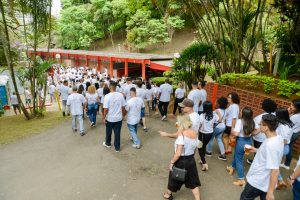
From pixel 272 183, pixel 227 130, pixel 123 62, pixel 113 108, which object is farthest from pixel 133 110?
pixel 123 62

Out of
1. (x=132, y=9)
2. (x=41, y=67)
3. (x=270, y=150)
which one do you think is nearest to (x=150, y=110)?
(x=41, y=67)

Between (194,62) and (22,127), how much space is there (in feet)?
23.8

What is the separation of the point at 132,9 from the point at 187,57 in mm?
26444

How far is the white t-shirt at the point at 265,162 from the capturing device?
3.02 m

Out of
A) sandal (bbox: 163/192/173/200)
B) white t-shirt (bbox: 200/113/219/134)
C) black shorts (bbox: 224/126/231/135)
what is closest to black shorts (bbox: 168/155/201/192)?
sandal (bbox: 163/192/173/200)

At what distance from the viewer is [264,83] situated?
694 centimetres

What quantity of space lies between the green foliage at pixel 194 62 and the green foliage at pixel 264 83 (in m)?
2.01

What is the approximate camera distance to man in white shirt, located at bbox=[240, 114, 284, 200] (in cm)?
302

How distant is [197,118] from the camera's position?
4344 mm

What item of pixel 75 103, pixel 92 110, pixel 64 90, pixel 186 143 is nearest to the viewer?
pixel 186 143

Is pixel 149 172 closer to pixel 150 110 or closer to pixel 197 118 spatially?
pixel 197 118

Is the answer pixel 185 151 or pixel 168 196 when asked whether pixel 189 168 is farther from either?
pixel 168 196

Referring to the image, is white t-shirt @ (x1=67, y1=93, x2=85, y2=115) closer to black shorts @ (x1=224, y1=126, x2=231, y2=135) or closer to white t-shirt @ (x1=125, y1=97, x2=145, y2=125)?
white t-shirt @ (x1=125, y1=97, x2=145, y2=125)

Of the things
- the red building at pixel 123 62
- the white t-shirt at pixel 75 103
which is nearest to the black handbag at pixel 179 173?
the white t-shirt at pixel 75 103
